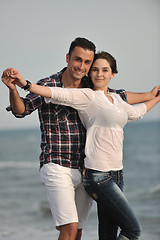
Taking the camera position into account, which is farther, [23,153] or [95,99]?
[23,153]

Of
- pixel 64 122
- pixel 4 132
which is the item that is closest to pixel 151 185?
pixel 64 122

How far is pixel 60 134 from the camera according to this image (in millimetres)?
2850

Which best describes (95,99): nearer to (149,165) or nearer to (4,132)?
(149,165)

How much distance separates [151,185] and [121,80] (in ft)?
15.8

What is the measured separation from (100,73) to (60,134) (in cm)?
48

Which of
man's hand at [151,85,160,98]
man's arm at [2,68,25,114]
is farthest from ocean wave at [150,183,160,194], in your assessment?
man's arm at [2,68,25,114]

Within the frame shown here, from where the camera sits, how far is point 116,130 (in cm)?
281

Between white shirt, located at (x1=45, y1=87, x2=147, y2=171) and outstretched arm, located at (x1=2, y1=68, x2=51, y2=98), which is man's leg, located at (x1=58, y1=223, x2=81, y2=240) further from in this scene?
outstretched arm, located at (x1=2, y1=68, x2=51, y2=98)

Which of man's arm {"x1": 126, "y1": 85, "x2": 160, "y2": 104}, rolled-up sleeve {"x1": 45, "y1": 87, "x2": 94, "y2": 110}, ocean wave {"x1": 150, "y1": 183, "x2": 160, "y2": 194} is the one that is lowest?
ocean wave {"x1": 150, "y1": 183, "x2": 160, "y2": 194}

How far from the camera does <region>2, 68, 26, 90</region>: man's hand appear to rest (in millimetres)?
2525

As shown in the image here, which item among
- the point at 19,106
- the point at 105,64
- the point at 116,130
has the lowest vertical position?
the point at 116,130

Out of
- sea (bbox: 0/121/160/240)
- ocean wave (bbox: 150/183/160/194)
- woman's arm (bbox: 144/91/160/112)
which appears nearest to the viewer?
woman's arm (bbox: 144/91/160/112)

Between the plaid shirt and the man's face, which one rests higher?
the man's face

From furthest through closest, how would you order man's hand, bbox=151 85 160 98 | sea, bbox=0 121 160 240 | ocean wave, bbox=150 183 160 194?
ocean wave, bbox=150 183 160 194 < sea, bbox=0 121 160 240 < man's hand, bbox=151 85 160 98
